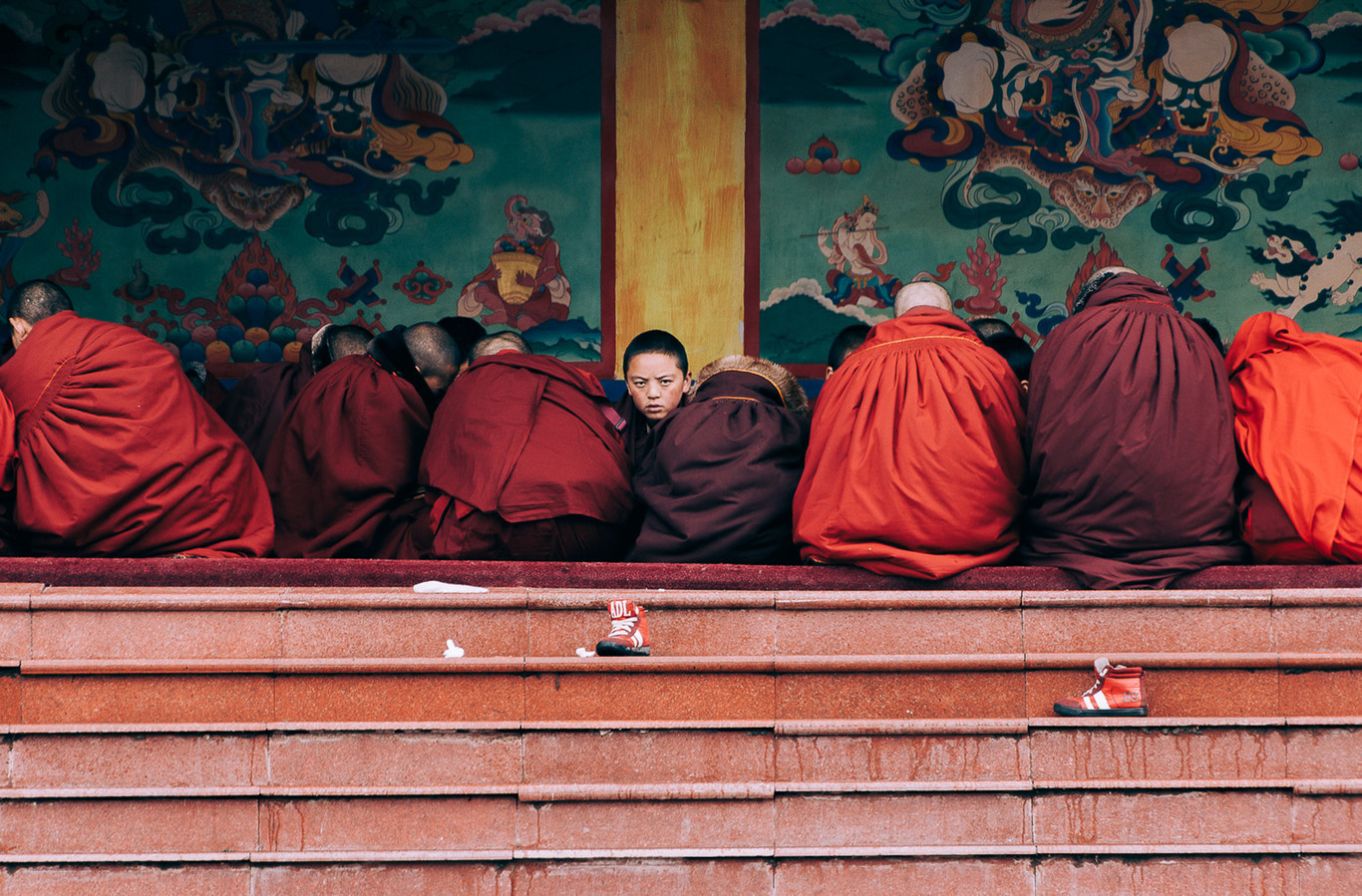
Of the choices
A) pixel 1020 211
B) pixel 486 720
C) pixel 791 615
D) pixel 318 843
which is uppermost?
pixel 1020 211

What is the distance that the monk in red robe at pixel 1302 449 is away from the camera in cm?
343

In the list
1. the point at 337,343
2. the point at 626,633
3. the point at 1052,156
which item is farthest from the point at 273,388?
the point at 1052,156

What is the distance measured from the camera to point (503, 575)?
361cm

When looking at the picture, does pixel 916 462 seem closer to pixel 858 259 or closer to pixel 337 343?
pixel 858 259

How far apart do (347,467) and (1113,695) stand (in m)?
2.60

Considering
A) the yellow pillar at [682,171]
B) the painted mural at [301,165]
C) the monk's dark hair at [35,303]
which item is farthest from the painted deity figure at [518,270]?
the monk's dark hair at [35,303]

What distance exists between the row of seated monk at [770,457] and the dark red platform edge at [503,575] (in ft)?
0.20

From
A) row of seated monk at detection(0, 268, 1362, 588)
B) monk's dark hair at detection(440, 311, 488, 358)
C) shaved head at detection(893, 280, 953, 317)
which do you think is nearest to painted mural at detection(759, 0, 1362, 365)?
monk's dark hair at detection(440, 311, 488, 358)

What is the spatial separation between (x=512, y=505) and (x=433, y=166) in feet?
8.08

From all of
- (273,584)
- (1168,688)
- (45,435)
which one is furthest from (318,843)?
(1168,688)

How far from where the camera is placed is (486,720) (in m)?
3.25

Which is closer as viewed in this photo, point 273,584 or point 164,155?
point 273,584

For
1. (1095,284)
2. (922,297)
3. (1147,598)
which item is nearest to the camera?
(1147,598)

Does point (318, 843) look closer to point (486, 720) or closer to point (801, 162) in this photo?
point (486, 720)
